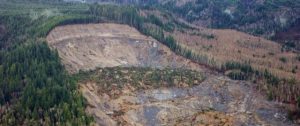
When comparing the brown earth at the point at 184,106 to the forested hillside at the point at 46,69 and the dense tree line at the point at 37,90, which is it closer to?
the forested hillside at the point at 46,69

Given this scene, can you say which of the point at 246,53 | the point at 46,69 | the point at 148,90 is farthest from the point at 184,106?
the point at 246,53

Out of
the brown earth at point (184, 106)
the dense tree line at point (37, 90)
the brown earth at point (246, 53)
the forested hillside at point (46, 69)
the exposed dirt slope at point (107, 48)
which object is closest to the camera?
the dense tree line at point (37, 90)

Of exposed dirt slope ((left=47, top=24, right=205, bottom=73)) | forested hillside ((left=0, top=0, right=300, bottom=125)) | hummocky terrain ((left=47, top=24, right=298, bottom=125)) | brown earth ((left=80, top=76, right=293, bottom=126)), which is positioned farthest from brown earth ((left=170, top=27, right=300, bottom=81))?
brown earth ((left=80, top=76, right=293, bottom=126))

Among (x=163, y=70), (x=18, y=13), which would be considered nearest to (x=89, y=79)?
(x=163, y=70)

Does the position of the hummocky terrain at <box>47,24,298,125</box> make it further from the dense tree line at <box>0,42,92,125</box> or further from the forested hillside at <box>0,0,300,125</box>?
the dense tree line at <box>0,42,92,125</box>

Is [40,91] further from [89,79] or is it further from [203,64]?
[203,64]

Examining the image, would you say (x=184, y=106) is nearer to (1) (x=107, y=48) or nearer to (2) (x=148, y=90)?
(2) (x=148, y=90)

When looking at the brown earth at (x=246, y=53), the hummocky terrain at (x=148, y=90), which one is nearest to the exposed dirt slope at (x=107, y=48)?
the hummocky terrain at (x=148, y=90)
